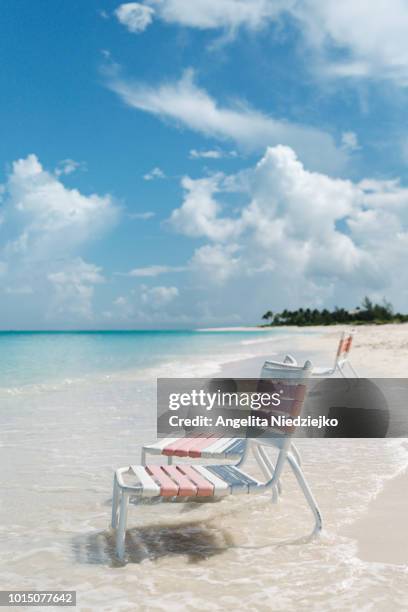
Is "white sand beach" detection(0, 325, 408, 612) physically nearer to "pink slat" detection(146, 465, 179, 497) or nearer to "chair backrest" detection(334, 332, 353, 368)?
"pink slat" detection(146, 465, 179, 497)

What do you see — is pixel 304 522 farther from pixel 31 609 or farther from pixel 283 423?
pixel 31 609

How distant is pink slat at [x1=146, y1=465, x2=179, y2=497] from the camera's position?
413 cm

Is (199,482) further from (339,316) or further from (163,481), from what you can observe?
(339,316)

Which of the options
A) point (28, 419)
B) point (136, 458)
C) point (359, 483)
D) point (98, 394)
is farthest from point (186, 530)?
point (98, 394)

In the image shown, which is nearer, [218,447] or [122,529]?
[122,529]

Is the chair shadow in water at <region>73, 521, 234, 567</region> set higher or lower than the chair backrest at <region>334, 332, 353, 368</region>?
lower

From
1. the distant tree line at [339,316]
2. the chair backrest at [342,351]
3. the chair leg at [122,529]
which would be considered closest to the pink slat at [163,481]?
the chair leg at [122,529]

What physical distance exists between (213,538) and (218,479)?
26.3 inches

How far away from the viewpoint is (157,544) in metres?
4.70

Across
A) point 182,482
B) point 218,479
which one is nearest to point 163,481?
point 182,482

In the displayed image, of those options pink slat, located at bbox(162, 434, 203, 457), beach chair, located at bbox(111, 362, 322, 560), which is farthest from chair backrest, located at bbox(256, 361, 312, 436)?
pink slat, located at bbox(162, 434, 203, 457)

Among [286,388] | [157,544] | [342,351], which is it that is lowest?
[157,544]

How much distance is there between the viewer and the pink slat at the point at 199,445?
534 centimetres

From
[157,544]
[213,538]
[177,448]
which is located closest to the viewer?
[157,544]
